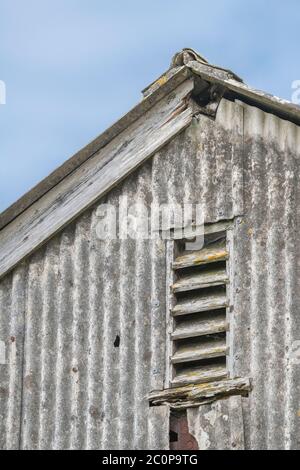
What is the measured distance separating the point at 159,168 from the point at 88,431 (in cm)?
206

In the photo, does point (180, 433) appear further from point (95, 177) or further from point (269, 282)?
point (95, 177)

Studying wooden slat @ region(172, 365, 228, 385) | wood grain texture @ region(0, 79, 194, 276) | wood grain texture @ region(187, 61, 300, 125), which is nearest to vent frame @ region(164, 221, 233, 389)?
wooden slat @ region(172, 365, 228, 385)

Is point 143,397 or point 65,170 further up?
point 65,170

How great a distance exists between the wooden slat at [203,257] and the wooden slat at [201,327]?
0.41 meters

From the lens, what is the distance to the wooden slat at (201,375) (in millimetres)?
13320

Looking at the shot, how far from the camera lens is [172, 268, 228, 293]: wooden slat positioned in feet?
44.4

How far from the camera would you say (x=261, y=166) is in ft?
44.1

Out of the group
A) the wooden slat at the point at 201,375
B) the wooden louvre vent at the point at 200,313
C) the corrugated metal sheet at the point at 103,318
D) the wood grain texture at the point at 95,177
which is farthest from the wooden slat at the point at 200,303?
the wood grain texture at the point at 95,177

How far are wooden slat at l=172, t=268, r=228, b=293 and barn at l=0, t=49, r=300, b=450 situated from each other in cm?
2

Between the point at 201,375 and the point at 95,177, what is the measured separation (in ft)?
6.14

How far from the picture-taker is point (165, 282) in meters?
13.8

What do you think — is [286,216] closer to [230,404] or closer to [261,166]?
[261,166]

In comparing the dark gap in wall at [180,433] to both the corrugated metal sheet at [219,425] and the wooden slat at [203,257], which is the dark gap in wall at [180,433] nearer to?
the corrugated metal sheet at [219,425]
